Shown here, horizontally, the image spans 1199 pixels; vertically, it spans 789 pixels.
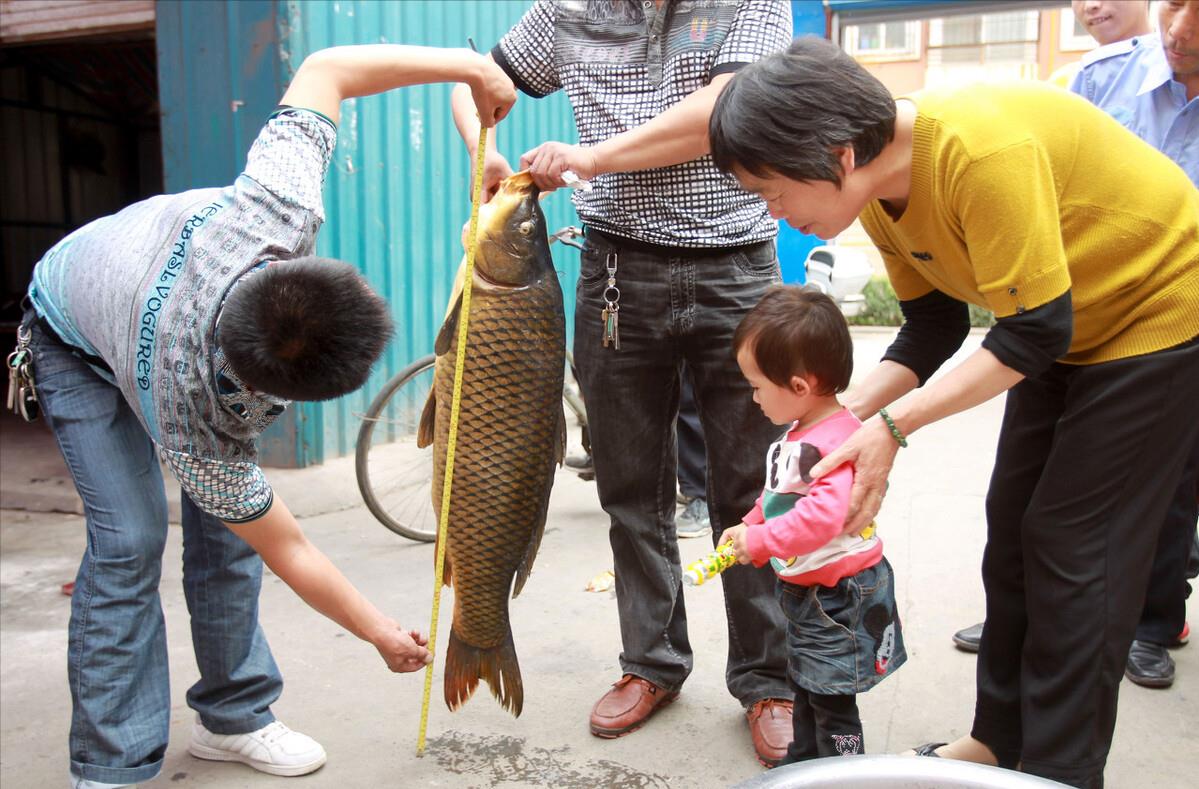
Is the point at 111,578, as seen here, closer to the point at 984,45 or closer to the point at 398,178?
the point at 398,178

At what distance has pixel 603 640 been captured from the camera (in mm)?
3354

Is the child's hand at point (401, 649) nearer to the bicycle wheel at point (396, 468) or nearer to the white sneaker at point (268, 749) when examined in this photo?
the white sneaker at point (268, 749)

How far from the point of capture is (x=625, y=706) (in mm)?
2717

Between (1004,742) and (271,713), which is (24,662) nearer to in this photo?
(271,713)

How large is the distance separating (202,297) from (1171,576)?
8.82 ft

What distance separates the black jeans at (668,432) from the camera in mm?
2510

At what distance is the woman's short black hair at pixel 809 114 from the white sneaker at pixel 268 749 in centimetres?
178

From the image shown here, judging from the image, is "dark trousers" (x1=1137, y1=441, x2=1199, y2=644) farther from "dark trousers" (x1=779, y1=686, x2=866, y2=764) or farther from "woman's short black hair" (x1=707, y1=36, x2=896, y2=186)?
"woman's short black hair" (x1=707, y1=36, x2=896, y2=186)

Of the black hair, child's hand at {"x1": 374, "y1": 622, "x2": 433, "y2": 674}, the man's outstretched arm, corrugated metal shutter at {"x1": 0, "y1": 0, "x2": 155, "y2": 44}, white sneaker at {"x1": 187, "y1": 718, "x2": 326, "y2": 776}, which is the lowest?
white sneaker at {"x1": 187, "y1": 718, "x2": 326, "y2": 776}

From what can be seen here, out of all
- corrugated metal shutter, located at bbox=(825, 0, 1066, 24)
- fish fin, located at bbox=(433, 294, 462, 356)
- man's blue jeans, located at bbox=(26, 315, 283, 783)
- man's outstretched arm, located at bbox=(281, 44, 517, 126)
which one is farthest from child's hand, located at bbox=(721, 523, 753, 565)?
corrugated metal shutter, located at bbox=(825, 0, 1066, 24)

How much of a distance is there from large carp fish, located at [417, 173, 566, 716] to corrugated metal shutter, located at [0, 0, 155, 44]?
4.12 meters

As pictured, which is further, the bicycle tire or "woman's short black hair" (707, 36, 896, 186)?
the bicycle tire

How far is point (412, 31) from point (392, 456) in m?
2.61

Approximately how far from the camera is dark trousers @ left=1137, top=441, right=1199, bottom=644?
2984 millimetres
